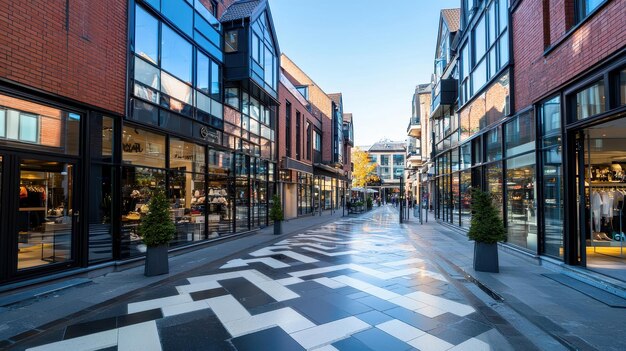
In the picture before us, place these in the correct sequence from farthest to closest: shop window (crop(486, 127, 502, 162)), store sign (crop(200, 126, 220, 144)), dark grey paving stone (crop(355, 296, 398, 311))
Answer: store sign (crop(200, 126, 220, 144)), shop window (crop(486, 127, 502, 162)), dark grey paving stone (crop(355, 296, 398, 311))

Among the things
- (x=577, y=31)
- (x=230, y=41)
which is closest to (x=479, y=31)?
(x=577, y=31)

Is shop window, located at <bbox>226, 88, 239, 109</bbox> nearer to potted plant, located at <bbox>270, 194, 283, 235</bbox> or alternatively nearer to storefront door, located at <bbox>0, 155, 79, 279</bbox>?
potted plant, located at <bbox>270, 194, 283, 235</bbox>

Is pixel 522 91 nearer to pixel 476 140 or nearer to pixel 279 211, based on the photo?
pixel 476 140

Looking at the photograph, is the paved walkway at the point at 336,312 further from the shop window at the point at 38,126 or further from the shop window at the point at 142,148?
the shop window at the point at 142,148

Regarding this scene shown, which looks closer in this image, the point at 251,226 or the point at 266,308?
the point at 266,308

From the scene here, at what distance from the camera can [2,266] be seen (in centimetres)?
583

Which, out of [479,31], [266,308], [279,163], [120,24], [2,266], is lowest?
[266,308]

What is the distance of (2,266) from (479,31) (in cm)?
1544

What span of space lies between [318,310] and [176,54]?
9045 millimetres

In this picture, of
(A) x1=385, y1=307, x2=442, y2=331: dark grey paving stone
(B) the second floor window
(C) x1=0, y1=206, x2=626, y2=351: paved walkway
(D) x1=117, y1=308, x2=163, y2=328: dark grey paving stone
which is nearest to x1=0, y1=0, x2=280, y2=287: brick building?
(C) x1=0, y1=206, x2=626, y2=351: paved walkway

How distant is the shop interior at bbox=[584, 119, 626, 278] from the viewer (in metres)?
8.54

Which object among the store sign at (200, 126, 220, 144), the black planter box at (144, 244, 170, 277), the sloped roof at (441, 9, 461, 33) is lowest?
the black planter box at (144, 244, 170, 277)

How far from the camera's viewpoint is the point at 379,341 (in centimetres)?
418

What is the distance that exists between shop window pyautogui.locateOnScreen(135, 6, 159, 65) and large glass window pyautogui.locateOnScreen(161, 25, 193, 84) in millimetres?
312
